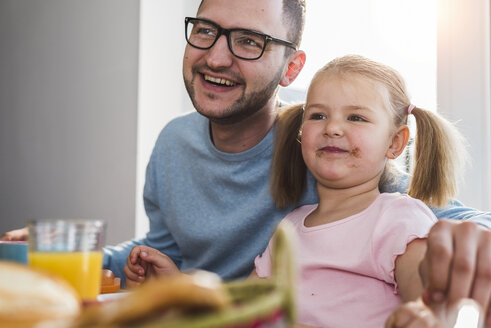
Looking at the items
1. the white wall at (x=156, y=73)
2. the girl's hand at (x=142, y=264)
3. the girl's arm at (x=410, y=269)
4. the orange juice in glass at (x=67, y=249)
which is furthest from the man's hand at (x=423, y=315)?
the white wall at (x=156, y=73)

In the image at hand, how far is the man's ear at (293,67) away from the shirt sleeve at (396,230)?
26.9 inches

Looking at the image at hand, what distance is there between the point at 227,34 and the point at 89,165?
1.63 meters

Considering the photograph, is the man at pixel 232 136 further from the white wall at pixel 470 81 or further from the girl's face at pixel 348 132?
the white wall at pixel 470 81

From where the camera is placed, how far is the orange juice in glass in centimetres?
61

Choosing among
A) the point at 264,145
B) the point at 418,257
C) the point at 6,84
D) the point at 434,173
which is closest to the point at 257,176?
the point at 264,145

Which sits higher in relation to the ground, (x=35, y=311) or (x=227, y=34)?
(x=227, y=34)

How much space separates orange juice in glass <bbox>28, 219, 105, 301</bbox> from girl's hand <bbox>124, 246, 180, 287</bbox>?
0.56 m

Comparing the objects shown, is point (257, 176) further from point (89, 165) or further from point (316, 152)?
point (89, 165)

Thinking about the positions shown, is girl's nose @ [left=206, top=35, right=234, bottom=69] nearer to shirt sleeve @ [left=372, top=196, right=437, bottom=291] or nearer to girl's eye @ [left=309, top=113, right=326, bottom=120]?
girl's eye @ [left=309, top=113, right=326, bottom=120]

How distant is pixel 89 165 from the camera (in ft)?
9.20

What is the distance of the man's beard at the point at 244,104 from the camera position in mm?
1464

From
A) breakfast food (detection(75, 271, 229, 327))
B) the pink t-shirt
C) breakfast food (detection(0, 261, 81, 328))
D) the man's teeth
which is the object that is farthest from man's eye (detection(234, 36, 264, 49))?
breakfast food (detection(75, 271, 229, 327))

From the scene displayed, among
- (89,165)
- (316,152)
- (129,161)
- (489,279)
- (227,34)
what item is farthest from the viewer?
(89,165)

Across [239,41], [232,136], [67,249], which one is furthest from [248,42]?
[67,249]
